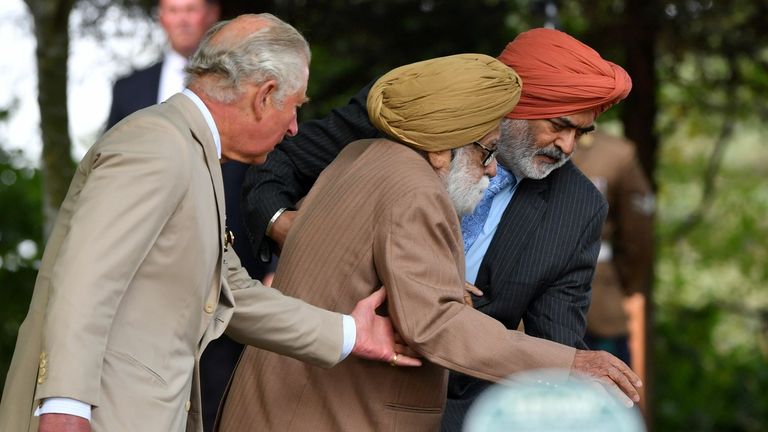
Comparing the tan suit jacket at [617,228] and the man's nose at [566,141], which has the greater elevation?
the man's nose at [566,141]

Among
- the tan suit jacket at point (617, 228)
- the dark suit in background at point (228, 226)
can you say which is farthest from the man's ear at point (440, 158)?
the tan suit jacket at point (617, 228)

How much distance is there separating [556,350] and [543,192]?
2.55 feet

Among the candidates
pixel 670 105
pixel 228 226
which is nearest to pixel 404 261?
pixel 228 226

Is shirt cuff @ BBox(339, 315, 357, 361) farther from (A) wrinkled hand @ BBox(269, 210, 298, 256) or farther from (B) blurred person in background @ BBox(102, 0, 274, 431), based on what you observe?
(B) blurred person in background @ BBox(102, 0, 274, 431)

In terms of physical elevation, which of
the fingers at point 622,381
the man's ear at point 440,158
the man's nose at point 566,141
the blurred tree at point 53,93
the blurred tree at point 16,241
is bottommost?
the blurred tree at point 16,241

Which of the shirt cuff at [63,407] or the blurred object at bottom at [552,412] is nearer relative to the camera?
the blurred object at bottom at [552,412]

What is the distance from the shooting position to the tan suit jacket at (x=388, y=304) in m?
3.67

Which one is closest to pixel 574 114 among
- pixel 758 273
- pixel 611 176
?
pixel 611 176

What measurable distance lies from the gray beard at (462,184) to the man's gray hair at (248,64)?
565 mm

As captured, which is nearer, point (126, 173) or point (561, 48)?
point (126, 173)

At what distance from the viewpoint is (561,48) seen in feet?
14.5

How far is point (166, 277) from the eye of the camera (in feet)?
10.7

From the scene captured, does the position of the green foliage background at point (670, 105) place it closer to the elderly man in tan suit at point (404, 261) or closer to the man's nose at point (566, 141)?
the man's nose at point (566, 141)

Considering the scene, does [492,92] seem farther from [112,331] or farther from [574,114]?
[112,331]
